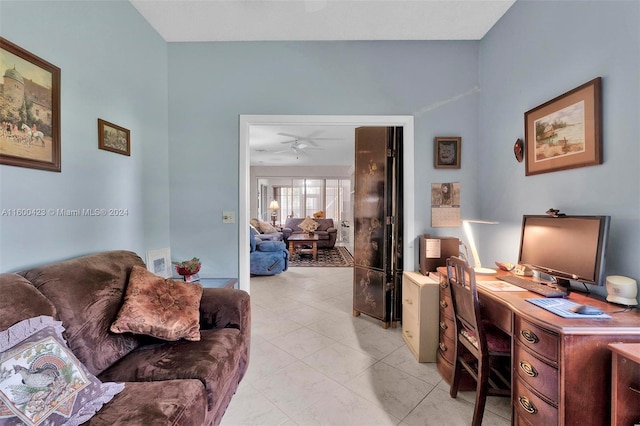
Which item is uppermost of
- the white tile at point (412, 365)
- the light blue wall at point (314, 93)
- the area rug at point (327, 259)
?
the light blue wall at point (314, 93)

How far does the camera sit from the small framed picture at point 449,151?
8.29 ft

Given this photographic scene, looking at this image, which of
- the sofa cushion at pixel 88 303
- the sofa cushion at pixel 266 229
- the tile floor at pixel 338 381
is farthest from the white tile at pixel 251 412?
the sofa cushion at pixel 266 229

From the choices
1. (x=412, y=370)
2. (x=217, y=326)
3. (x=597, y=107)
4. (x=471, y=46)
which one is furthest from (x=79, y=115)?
(x=471, y=46)

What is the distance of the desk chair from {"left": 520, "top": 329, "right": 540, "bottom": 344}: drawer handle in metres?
0.22

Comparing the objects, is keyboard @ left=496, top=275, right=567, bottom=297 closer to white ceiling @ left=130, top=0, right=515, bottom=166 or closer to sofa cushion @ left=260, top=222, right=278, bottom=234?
white ceiling @ left=130, top=0, right=515, bottom=166

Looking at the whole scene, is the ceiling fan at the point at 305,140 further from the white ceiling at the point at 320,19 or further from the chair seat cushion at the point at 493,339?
the chair seat cushion at the point at 493,339

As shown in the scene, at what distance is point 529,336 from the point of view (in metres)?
1.22

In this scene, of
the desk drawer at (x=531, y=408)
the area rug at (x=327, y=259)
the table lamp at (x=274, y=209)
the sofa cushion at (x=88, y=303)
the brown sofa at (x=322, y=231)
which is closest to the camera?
the desk drawer at (x=531, y=408)

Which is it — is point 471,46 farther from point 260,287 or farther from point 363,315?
point 260,287

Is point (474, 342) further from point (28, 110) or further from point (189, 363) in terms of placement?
point (28, 110)

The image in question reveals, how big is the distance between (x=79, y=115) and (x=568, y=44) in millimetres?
3169

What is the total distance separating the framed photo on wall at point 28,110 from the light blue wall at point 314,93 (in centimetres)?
109

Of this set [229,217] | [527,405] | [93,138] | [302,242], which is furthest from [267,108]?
[302,242]

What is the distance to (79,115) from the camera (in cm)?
168
